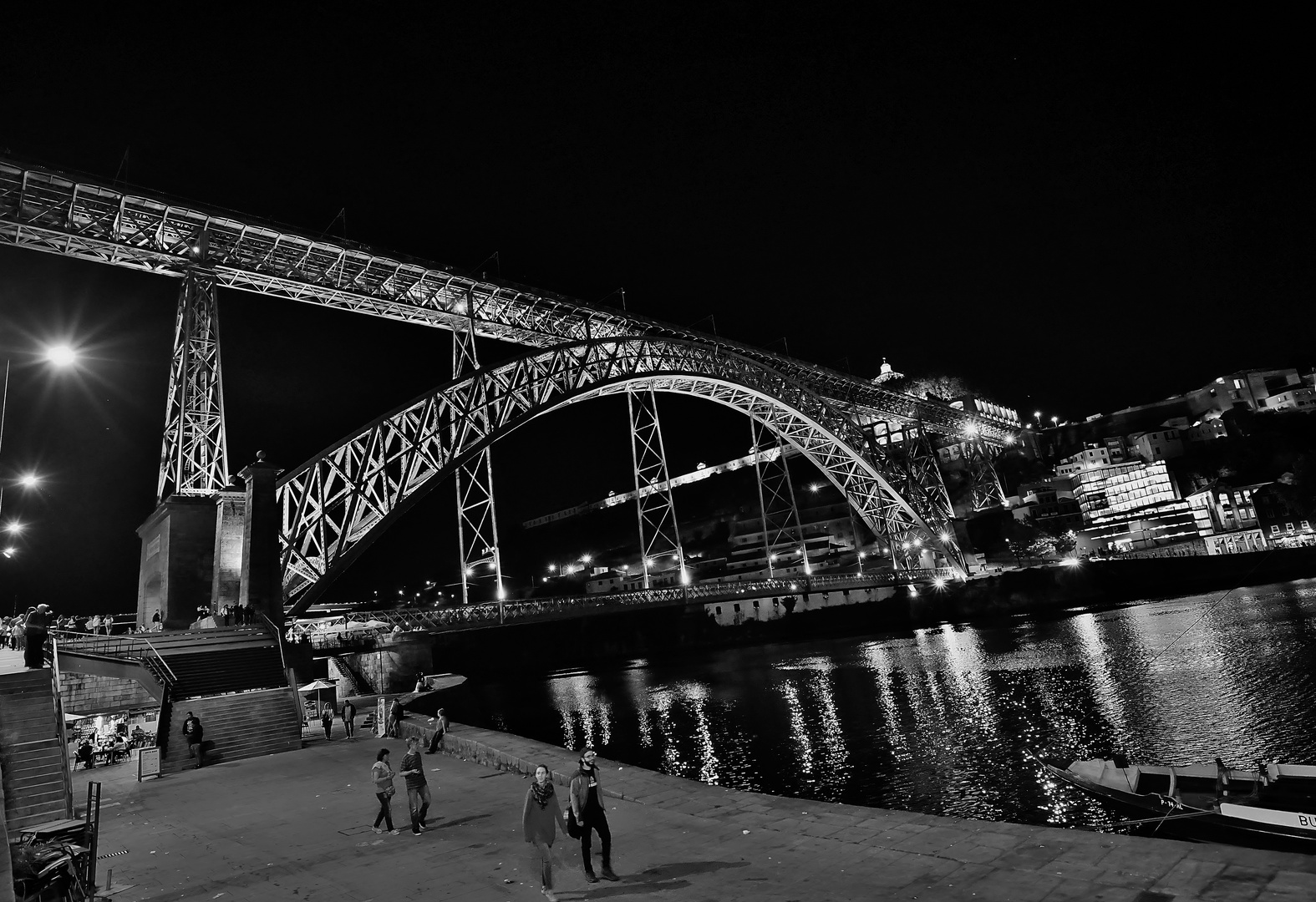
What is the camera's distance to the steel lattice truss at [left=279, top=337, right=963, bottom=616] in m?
23.0

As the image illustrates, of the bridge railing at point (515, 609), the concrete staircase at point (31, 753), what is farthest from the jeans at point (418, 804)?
the bridge railing at point (515, 609)

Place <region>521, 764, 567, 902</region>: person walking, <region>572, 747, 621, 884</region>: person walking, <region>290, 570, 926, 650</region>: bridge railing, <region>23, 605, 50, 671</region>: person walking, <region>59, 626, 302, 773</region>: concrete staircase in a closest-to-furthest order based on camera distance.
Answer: <region>521, 764, 567, 902</region>: person walking < <region>572, 747, 621, 884</region>: person walking < <region>23, 605, 50, 671</region>: person walking < <region>59, 626, 302, 773</region>: concrete staircase < <region>290, 570, 926, 650</region>: bridge railing

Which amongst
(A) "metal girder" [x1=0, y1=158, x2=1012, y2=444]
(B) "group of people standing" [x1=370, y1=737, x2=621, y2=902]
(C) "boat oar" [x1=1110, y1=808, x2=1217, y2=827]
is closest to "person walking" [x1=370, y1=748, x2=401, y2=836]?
(B) "group of people standing" [x1=370, y1=737, x2=621, y2=902]

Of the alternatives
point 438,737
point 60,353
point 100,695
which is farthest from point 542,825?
point 60,353

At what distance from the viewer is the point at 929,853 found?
245 inches

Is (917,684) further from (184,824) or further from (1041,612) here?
(1041,612)

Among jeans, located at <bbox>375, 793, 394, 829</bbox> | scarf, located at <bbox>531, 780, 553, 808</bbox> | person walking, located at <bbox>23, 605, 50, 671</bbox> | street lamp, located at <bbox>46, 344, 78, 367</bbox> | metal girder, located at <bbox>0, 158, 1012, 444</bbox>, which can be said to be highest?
metal girder, located at <bbox>0, 158, 1012, 444</bbox>

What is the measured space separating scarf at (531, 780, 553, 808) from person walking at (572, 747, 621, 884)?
1.07 feet

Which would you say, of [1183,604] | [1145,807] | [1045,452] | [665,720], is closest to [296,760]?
[665,720]

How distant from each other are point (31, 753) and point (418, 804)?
5.60m

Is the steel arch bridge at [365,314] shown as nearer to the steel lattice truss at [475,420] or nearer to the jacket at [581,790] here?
the steel lattice truss at [475,420]

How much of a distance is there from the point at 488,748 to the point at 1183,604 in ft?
158

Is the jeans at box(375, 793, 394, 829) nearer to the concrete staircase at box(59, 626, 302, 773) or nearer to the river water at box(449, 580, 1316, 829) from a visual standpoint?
the river water at box(449, 580, 1316, 829)

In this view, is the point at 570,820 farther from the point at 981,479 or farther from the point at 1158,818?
the point at 981,479
